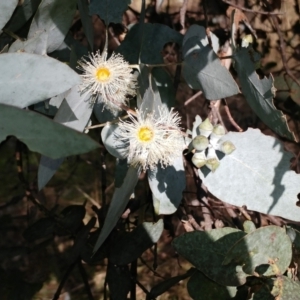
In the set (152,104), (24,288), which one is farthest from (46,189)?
(152,104)

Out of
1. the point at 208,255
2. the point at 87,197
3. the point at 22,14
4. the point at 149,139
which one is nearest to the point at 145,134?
the point at 149,139

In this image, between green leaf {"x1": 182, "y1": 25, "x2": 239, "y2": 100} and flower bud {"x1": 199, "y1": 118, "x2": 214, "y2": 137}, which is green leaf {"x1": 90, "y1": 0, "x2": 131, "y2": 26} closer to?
green leaf {"x1": 182, "y1": 25, "x2": 239, "y2": 100}

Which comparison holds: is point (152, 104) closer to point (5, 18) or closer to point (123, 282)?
point (5, 18)

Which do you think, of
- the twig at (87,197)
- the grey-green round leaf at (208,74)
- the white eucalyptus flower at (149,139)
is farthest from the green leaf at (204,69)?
the twig at (87,197)

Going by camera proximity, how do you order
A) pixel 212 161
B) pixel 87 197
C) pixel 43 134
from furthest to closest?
pixel 87 197, pixel 212 161, pixel 43 134

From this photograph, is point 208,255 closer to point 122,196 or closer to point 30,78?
point 122,196
